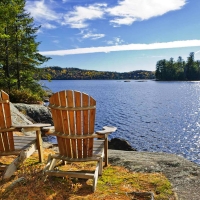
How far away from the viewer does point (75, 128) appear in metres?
4.18

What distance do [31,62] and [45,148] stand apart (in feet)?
53.0

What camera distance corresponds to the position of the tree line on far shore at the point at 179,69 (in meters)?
111

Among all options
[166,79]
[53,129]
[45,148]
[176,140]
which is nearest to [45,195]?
[53,129]

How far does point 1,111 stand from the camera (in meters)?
4.37

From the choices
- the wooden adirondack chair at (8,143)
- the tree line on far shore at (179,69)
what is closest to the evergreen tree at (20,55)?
the wooden adirondack chair at (8,143)

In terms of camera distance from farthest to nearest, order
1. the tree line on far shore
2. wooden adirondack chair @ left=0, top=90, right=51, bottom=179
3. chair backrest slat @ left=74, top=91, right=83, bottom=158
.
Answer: the tree line on far shore, wooden adirondack chair @ left=0, top=90, right=51, bottom=179, chair backrest slat @ left=74, top=91, right=83, bottom=158

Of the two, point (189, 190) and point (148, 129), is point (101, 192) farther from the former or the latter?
point (148, 129)

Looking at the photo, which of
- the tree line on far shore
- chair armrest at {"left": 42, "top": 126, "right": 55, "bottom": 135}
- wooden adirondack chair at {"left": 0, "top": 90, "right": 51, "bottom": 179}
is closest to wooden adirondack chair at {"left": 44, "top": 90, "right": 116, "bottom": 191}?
chair armrest at {"left": 42, "top": 126, "right": 55, "bottom": 135}

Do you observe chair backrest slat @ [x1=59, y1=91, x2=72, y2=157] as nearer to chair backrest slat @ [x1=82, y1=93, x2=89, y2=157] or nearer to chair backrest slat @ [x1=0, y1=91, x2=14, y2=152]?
chair backrest slat @ [x1=82, y1=93, x2=89, y2=157]

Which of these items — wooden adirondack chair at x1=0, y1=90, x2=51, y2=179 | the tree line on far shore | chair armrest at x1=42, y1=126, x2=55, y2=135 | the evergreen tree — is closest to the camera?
wooden adirondack chair at x1=0, y1=90, x2=51, y2=179

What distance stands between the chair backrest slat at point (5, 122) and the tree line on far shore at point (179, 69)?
386 feet

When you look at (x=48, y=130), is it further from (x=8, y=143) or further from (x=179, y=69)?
(x=179, y=69)

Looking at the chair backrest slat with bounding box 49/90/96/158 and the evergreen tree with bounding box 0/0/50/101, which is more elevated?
the evergreen tree with bounding box 0/0/50/101

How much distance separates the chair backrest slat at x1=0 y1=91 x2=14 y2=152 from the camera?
4.29 meters
